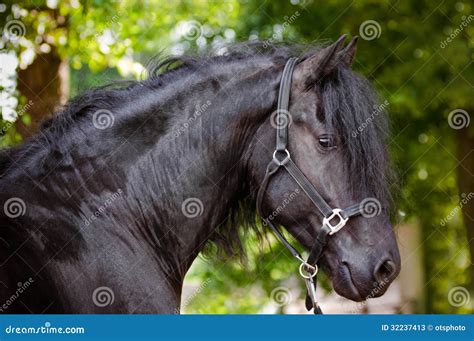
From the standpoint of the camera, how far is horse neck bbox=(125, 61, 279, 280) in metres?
4.31

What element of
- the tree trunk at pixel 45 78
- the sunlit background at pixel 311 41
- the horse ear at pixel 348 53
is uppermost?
the horse ear at pixel 348 53

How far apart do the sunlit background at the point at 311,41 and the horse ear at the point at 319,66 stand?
260 cm

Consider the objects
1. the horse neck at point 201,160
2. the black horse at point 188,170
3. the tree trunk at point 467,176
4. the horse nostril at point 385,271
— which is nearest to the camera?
the black horse at point 188,170

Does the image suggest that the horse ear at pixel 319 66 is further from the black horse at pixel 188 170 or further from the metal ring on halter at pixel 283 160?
the metal ring on halter at pixel 283 160

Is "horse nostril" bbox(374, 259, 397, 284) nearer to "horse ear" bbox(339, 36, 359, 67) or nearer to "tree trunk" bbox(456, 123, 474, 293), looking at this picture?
"horse ear" bbox(339, 36, 359, 67)

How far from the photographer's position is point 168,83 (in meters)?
4.50

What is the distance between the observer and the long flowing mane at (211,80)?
424cm

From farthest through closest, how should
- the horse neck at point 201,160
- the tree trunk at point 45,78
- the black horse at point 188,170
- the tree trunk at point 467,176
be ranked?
the tree trunk at point 467,176, the tree trunk at point 45,78, the horse neck at point 201,160, the black horse at point 188,170

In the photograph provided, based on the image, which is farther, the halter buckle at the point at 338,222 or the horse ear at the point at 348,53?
the horse ear at the point at 348,53

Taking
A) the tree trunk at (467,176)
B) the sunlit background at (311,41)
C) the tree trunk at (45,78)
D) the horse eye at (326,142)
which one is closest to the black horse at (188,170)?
the horse eye at (326,142)

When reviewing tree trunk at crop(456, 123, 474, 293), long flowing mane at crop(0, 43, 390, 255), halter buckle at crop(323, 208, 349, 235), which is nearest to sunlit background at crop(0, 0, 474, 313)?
tree trunk at crop(456, 123, 474, 293)

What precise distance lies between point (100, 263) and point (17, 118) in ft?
9.24

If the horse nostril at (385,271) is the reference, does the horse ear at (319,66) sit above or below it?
above
